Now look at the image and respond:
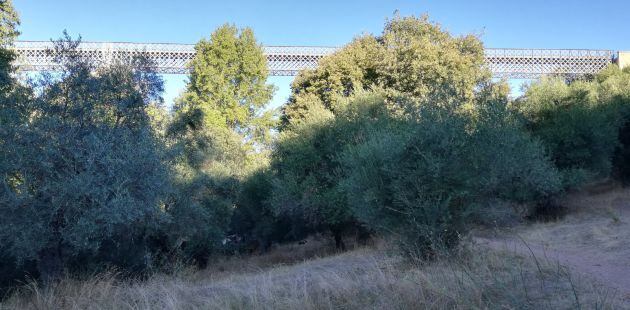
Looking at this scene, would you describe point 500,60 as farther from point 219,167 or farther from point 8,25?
point 8,25

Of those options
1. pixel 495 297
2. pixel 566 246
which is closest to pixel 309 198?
pixel 566 246

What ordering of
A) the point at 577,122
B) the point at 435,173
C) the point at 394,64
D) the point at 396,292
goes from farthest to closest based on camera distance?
the point at 394,64 → the point at 577,122 → the point at 435,173 → the point at 396,292

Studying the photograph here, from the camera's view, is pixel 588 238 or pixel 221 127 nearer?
pixel 588 238

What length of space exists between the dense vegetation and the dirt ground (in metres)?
1.49

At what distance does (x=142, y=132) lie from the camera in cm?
989

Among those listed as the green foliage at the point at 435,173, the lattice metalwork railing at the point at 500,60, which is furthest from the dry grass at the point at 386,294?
the lattice metalwork railing at the point at 500,60

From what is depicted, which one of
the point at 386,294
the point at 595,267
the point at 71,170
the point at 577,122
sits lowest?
the point at 595,267

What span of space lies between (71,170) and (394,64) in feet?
62.0

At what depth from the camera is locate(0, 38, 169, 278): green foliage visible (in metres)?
8.02

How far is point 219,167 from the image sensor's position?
21.7 metres

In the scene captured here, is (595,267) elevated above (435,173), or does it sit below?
below

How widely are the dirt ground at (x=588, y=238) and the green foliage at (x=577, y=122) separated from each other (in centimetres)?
165

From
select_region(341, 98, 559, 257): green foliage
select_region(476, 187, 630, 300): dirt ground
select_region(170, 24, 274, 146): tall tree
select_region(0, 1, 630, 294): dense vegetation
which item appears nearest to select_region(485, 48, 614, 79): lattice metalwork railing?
select_region(476, 187, 630, 300): dirt ground

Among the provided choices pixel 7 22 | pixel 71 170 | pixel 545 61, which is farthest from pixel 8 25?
pixel 545 61
